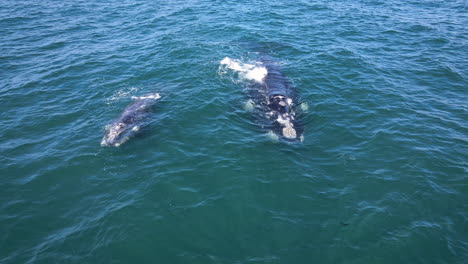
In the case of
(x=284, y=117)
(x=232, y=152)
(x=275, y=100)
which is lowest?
(x=232, y=152)

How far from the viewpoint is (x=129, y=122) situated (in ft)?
72.6

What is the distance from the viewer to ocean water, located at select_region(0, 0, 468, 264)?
1435 centimetres

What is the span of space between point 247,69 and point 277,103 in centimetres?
708

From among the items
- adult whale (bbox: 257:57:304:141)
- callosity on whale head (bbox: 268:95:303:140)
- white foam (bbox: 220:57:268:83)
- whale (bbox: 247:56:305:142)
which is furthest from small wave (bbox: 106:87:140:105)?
callosity on whale head (bbox: 268:95:303:140)

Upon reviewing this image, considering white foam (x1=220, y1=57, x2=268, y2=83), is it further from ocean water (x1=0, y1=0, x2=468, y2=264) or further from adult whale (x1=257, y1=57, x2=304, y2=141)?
ocean water (x1=0, y1=0, x2=468, y2=264)

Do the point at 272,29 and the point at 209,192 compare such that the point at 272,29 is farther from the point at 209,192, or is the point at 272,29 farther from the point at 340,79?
the point at 209,192

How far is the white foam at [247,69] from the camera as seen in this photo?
2739 cm

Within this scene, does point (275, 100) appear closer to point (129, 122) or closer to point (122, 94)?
point (129, 122)

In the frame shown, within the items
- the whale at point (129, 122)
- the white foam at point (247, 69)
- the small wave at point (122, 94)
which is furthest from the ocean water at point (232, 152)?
the white foam at point (247, 69)

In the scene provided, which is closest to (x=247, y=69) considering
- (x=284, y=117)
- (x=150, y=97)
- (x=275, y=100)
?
(x=275, y=100)

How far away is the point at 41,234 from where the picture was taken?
14828 millimetres

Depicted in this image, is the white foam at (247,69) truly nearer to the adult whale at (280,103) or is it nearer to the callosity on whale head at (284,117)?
Answer: the adult whale at (280,103)

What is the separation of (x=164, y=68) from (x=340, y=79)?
17.4 meters

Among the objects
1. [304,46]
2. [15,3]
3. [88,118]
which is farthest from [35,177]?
[15,3]
